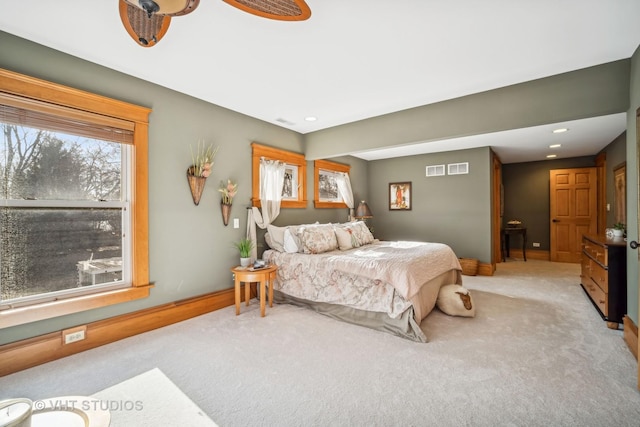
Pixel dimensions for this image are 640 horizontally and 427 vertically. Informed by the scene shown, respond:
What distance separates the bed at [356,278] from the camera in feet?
9.10

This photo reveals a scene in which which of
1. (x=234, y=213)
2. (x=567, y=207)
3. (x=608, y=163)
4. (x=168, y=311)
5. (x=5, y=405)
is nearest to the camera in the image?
(x=5, y=405)

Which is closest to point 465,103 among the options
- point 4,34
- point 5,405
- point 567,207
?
point 5,405

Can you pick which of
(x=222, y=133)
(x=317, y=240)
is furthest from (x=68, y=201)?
(x=317, y=240)

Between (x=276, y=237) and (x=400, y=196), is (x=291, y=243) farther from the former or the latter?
(x=400, y=196)

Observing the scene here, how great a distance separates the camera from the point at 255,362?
2.27 metres

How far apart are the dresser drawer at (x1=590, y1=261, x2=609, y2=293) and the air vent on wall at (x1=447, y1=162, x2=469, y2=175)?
254 centimetres

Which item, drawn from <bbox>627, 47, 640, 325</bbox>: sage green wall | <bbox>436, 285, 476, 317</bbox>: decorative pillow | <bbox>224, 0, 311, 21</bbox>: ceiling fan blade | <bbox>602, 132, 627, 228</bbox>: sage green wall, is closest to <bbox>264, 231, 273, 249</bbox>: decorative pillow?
<bbox>436, 285, 476, 317</bbox>: decorative pillow

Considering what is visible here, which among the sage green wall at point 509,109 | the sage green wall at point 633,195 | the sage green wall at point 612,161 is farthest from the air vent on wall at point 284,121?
the sage green wall at point 612,161

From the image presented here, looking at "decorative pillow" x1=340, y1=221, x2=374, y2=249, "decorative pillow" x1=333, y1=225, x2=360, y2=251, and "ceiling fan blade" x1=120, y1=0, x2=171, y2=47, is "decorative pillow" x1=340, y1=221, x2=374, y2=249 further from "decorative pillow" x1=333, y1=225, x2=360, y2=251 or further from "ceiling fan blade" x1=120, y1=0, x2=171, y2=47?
"ceiling fan blade" x1=120, y1=0, x2=171, y2=47

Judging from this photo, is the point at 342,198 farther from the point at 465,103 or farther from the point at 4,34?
the point at 4,34

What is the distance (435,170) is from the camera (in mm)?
5895

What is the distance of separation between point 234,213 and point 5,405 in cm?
290

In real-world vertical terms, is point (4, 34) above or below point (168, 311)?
above

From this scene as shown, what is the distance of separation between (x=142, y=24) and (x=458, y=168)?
5558mm
